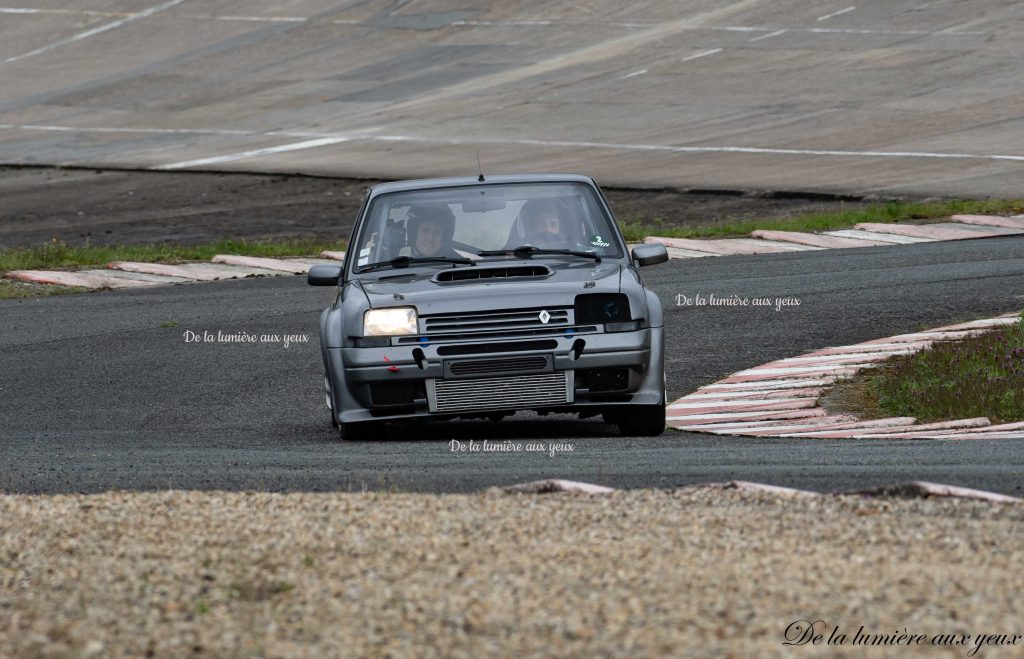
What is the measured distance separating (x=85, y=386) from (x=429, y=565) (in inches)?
296

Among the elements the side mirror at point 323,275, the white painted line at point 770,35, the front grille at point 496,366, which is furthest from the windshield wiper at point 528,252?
the white painted line at point 770,35

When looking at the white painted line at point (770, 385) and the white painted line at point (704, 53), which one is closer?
the white painted line at point (770, 385)

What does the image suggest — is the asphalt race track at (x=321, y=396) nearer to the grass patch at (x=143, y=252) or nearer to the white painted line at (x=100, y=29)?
the grass patch at (x=143, y=252)

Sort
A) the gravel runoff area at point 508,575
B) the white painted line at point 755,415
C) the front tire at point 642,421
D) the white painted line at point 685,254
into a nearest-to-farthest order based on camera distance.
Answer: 1. the gravel runoff area at point 508,575
2. the front tire at point 642,421
3. the white painted line at point 755,415
4. the white painted line at point 685,254

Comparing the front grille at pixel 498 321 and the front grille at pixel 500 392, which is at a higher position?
the front grille at pixel 498 321

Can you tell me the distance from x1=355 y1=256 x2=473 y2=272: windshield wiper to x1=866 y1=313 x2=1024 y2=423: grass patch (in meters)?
2.92

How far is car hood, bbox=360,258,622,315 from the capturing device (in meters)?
9.12

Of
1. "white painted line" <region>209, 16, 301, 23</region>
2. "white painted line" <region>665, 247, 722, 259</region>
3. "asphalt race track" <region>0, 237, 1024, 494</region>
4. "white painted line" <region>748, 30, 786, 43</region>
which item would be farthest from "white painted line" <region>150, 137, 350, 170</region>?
"white painted line" <region>209, 16, 301, 23</region>

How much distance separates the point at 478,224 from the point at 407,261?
1.63 ft

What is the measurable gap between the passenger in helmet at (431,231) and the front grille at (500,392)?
4.00 feet

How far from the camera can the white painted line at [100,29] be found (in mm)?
50938

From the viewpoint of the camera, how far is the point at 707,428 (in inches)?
400

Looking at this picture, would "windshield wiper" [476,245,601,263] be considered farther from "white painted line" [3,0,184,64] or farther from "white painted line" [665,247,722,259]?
"white painted line" [3,0,184,64]

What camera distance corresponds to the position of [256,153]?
33.2 metres
